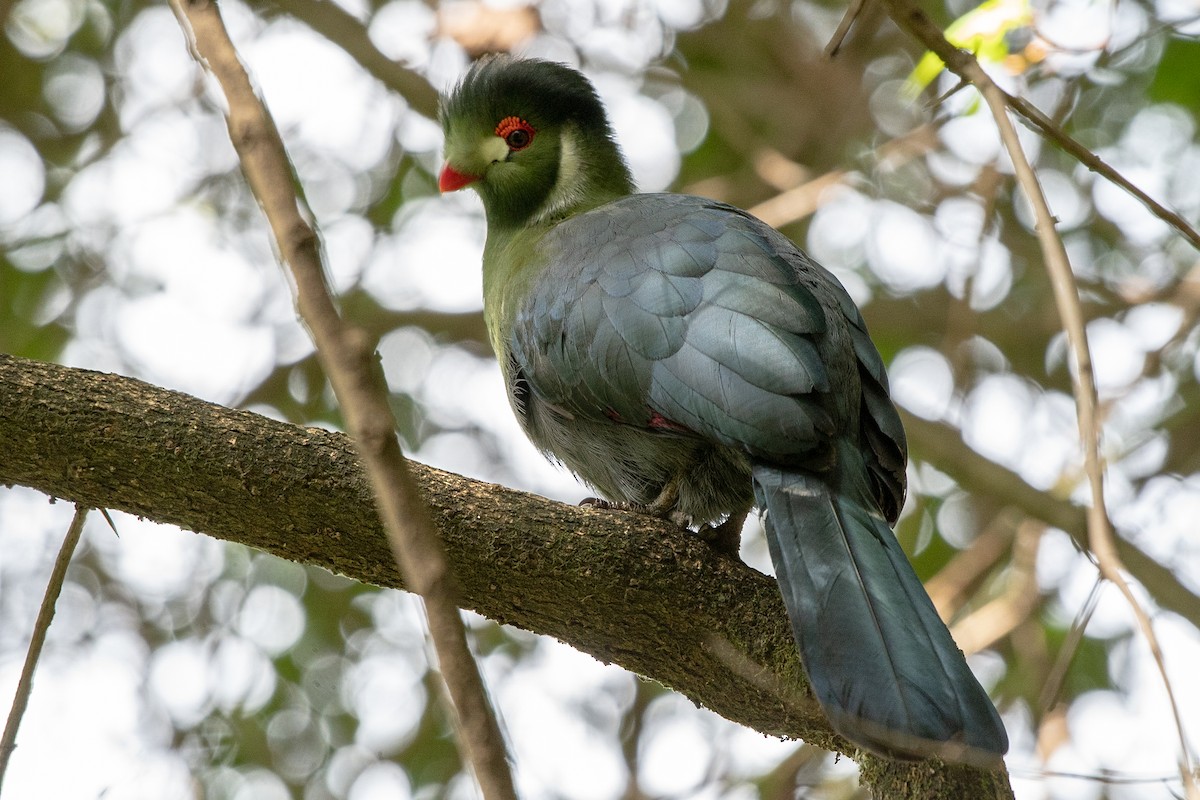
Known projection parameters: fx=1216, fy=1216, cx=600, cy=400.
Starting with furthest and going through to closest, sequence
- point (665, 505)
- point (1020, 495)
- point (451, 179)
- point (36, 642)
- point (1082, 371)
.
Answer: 1. point (1020, 495)
2. point (451, 179)
3. point (665, 505)
4. point (36, 642)
5. point (1082, 371)

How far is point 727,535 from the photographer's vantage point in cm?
324

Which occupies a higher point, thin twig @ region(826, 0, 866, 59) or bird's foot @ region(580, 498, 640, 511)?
thin twig @ region(826, 0, 866, 59)

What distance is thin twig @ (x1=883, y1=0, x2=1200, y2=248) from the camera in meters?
2.50

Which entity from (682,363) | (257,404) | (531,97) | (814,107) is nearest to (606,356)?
(682,363)

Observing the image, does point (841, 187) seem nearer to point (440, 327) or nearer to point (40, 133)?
point (440, 327)

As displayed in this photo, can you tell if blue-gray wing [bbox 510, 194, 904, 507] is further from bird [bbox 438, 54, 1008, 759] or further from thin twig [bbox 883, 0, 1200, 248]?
thin twig [bbox 883, 0, 1200, 248]

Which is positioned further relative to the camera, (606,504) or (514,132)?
(514,132)

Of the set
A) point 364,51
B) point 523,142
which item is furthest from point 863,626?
point 364,51

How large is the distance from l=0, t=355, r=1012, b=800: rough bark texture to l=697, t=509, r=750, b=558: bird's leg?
0.66 feet

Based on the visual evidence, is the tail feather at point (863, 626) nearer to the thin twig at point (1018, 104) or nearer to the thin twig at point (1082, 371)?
the thin twig at point (1082, 371)

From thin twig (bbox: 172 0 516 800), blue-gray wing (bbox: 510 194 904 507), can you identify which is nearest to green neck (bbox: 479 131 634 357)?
blue-gray wing (bbox: 510 194 904 507)

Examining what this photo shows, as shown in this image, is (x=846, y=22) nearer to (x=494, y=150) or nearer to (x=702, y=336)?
(x=702, y=336)

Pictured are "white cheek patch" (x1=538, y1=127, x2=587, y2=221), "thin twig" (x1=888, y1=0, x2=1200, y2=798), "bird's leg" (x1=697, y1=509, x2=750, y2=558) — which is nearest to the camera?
"thin twig" (x1=888, y1=0, x2=1200, y2=798)

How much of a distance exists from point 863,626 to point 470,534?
0.87 metres
